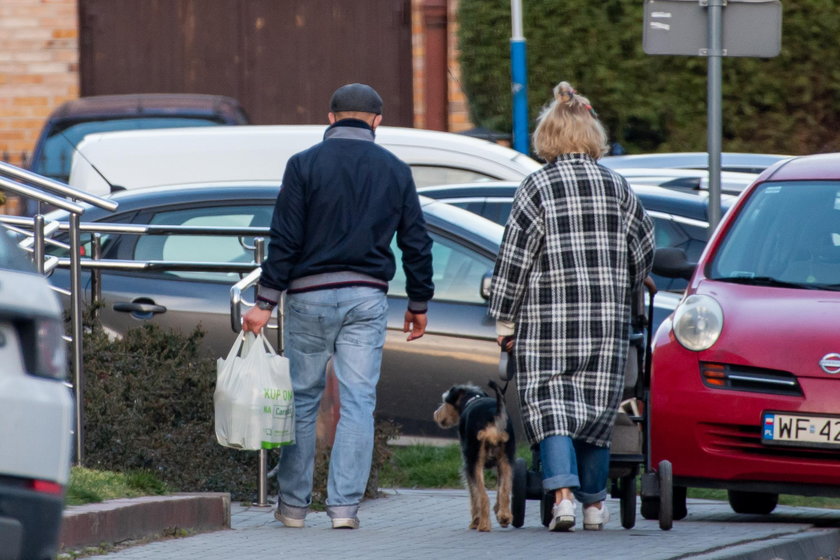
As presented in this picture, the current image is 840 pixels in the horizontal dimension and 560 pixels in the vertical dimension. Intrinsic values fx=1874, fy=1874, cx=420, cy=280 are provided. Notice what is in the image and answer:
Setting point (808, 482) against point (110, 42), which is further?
point (110, 42)

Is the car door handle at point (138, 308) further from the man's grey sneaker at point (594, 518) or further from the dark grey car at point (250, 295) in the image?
the man's grey sneaker at point (594, 518)

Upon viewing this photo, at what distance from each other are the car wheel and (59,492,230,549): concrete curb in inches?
91.9

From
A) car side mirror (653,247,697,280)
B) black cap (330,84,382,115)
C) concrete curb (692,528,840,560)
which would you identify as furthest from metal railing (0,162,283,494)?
concrete curb (692,528,840,560)

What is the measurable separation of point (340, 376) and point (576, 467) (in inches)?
38.9

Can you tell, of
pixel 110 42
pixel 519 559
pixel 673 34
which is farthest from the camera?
pixel 110 42

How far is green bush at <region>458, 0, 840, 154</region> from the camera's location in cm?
1981

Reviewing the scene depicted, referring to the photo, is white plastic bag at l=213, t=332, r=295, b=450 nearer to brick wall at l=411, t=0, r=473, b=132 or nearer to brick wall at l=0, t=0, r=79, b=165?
brick wall at l=411, t=0, r=473, b=132

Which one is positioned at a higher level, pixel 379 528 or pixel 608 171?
pixel 608 171

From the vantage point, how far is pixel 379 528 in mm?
7480

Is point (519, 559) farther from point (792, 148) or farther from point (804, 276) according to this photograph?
point (792, 148)

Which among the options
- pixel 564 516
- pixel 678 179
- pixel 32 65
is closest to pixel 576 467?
pixel 564 516

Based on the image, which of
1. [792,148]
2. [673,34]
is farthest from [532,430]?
[792,148]

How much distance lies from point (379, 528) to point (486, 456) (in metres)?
0.53

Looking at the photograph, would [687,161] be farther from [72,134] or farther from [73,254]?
[73,254]
